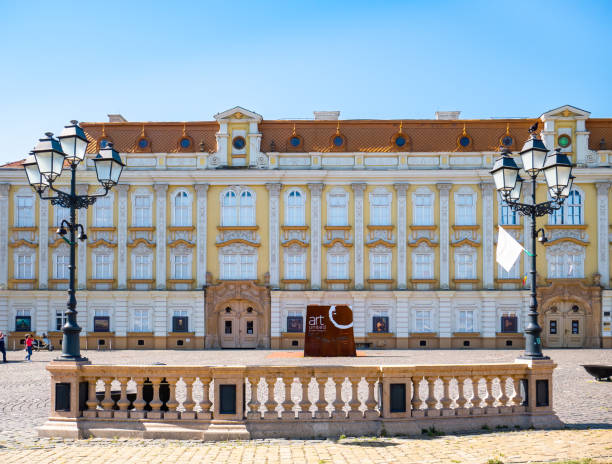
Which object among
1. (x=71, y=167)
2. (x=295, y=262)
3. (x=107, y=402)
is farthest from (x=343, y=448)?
(x=295, y=262)

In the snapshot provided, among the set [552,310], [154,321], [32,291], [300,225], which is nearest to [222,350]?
[154,321]

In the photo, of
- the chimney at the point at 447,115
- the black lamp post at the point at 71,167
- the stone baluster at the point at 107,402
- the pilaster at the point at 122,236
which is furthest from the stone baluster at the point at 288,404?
the chimney at the point at 447,115

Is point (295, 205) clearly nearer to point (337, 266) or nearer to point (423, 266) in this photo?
point (337, 266)

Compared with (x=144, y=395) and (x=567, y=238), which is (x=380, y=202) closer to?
(x=567, y=238)

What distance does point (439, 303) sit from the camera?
42.4 meters

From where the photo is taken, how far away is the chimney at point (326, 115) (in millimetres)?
46031

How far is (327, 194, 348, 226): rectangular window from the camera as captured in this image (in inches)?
1693

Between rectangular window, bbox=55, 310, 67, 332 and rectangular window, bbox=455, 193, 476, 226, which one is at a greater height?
rectangular window, bbox=455, 193, 476, 226

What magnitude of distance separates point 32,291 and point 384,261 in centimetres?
2081

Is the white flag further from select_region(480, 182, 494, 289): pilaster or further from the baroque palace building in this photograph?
select_region(480, 182, 494, 289): pilaster

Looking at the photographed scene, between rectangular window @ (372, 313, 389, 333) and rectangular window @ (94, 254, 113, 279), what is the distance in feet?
51.8

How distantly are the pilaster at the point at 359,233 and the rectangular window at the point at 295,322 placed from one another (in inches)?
149

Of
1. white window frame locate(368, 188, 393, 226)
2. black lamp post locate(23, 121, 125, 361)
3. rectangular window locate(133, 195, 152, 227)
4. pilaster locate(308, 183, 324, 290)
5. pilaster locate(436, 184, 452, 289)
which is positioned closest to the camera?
black lamp post locate(23, 121, 125, 361)

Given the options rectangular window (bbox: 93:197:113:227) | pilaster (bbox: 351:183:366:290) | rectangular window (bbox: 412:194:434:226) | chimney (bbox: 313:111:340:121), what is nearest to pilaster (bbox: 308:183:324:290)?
pilaster (bbox: 351:183:366:290)
